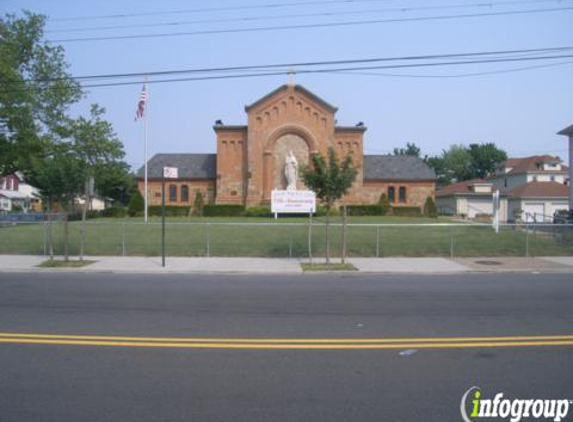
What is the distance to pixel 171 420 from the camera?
3881 mm

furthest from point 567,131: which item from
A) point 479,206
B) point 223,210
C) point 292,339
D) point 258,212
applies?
point 292,339

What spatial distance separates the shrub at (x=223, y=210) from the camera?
4194 centimetres

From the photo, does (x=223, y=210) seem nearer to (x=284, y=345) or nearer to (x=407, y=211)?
(x=407, y=211)

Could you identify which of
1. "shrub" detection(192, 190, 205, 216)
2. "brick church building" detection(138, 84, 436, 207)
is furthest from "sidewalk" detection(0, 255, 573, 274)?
"shrub" detection(192, 190, 205, 216)

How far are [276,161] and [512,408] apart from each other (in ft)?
135

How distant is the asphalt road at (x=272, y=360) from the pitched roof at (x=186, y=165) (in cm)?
3918

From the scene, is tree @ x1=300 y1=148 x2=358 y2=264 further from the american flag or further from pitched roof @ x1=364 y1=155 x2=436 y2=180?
pitched roof @ x1=364 y1=155 x2=436 y2=180

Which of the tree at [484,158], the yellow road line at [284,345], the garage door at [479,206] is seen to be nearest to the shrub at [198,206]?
the garage door at [479,206]

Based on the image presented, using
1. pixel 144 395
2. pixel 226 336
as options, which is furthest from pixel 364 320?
pixel 144 395

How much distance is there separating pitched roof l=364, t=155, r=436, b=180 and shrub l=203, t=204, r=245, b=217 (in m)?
14.9

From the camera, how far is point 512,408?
4.19m

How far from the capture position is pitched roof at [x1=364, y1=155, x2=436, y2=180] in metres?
48.1

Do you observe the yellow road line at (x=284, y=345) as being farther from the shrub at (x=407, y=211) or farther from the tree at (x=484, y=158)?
the tree at (x=484, y=158)

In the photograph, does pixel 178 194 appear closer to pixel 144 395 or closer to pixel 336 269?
pixel 336 269
